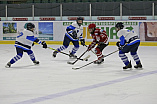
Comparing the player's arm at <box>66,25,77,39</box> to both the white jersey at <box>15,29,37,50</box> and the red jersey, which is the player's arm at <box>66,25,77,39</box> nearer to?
the red jersey

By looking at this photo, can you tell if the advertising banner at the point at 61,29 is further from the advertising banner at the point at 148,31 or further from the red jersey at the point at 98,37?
the red jersey at the point at 98,37

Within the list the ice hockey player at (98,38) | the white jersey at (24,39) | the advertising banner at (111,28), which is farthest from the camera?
the advertising banner at (111,28)

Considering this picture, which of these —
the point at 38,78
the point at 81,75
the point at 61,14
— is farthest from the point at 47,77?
the point at 61,14

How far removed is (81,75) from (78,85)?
0.88 m

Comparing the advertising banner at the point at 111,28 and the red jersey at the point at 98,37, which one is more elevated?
the advertising banner at the point at 111,28

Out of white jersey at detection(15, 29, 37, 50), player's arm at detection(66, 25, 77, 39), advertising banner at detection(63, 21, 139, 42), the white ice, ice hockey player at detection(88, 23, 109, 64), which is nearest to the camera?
the white ice

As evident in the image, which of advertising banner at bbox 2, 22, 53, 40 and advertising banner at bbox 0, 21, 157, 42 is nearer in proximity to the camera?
advertising banner at bbox 0, 21, 157, 42

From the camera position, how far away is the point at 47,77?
189 inches

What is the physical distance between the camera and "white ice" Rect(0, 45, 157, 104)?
10.7ft

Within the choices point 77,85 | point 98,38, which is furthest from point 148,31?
point 77,85

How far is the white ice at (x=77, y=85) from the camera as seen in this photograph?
328cm

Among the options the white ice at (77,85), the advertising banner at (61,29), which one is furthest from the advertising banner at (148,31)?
the white ice at (77,85)

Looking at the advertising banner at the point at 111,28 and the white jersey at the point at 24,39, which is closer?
the white jersey at the point at 24,39

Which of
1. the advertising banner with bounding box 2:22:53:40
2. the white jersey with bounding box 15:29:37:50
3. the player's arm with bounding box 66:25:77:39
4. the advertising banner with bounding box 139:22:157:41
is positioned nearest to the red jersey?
the player's arm with bounding box 66:25:77:39
